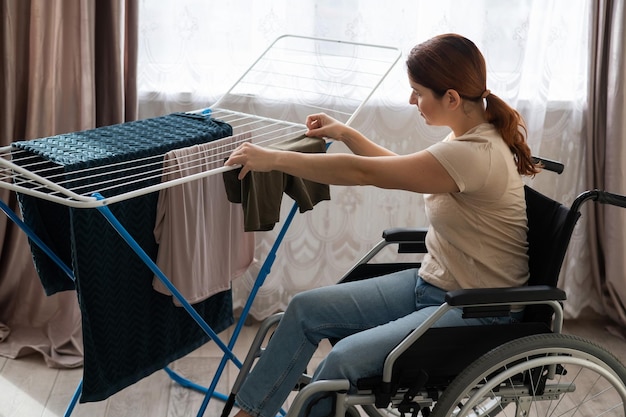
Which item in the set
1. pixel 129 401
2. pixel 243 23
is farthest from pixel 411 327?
pixel 243 23

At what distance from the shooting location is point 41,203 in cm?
207

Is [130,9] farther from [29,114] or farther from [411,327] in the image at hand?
[411,327]

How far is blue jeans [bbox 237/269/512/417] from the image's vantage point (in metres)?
1.83

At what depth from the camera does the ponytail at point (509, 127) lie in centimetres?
196

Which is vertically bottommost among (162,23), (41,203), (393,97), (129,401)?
(129,401)

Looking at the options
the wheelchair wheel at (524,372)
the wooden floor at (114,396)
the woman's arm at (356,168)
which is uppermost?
the woman's arm at (356,168)

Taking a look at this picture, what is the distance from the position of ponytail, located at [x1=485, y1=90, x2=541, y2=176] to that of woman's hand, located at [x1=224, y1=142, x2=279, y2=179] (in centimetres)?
51

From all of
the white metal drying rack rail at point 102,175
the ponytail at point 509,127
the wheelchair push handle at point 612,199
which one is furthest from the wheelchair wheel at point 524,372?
the white metal drying rack rail at point 102,175

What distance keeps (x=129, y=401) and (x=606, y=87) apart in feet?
6.18

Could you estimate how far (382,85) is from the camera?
2.97 meters

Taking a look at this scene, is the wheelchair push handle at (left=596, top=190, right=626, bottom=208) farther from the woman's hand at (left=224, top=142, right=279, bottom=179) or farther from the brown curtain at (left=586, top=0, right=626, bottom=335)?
the brown curtain at (left=586, top=0, right=626, bottom=335)

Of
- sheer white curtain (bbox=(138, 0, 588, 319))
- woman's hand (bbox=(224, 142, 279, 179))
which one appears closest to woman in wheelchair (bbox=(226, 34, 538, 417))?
woman's hand (bbox=(224, 142, 279, 179))

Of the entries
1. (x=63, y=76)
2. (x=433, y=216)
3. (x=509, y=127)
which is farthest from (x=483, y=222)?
(x=63, y=76)

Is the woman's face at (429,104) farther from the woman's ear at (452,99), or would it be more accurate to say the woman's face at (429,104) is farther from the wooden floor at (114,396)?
the wooden floor at (114,396)
